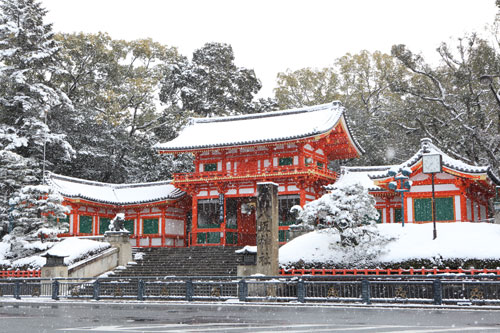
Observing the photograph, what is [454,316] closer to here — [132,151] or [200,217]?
[200,217]

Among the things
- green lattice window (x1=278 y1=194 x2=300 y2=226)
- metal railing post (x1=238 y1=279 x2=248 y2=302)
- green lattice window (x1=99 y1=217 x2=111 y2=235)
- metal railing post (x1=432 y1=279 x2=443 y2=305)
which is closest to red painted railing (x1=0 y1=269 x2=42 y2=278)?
green lattice window (x1=99 y1=217 x2=111 y2=235)

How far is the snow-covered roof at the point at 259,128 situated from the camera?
123 feet

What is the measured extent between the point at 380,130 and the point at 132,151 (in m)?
Result: 21.3

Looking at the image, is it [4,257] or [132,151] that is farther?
[132,151]

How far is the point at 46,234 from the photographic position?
107 feet

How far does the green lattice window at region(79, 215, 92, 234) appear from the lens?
39.5 m

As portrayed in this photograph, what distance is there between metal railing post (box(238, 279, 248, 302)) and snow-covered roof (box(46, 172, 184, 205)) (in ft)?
65.9

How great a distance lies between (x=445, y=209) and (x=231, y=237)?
13.7 meters

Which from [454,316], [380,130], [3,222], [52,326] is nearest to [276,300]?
[454,316]

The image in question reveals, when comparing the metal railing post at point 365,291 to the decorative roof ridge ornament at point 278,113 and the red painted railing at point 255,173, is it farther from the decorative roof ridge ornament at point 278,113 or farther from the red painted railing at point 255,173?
the decorative roof ridge ornament at point 278,113

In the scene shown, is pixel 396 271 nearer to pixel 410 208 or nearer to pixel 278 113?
pixel 410 208

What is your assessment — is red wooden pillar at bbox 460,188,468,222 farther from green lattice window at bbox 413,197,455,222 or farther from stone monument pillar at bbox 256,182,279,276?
A: stone monument pillar at bbox 256,182,279,276

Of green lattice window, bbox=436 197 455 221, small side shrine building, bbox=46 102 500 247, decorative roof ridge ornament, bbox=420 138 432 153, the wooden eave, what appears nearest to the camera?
decorative roof ridge ornament, bbox=420 138 432 153

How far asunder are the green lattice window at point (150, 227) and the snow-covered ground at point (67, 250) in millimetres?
8179
